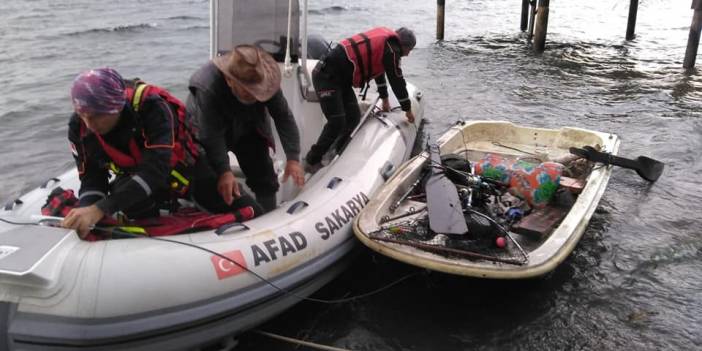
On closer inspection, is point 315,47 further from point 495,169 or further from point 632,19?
point 632,19

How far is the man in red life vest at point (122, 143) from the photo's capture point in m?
3.00

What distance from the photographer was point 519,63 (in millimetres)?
12086

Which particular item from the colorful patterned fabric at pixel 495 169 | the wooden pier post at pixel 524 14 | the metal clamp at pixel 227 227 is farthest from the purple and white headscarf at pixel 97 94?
the wooden pier post at pixel 524 14

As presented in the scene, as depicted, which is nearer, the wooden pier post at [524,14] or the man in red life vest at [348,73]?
the man in red life vest at [348,73]

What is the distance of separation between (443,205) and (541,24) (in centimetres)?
933

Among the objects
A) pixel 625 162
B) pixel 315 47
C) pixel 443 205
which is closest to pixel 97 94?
pixel 443 205

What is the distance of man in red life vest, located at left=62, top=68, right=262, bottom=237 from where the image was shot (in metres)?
3.00

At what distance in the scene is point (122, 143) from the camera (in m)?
3.26

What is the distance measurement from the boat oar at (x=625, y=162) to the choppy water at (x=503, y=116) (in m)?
0.26

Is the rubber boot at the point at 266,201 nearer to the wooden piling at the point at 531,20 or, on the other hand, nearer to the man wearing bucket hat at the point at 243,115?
the man wearing bucket hat at the point at 243,115

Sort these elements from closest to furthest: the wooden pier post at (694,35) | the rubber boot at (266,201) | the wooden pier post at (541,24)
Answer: the rubber boot at (266,201)
the wooden pier post at (694,35)
the wooden pier post at (541,24)

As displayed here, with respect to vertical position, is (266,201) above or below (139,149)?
below

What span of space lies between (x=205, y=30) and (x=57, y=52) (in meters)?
4.13

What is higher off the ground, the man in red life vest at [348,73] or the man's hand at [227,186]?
the man in red life vest at [348,73]
